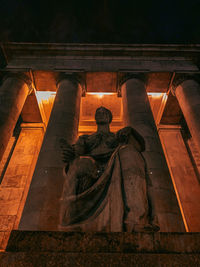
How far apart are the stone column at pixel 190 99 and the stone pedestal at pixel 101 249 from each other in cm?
887

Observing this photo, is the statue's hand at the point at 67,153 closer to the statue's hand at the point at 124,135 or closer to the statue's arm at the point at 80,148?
the statue's arm at the point at 80,148

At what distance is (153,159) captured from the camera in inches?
336

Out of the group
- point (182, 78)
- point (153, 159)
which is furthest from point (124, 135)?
point (182, 78)

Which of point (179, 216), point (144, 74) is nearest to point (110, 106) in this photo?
point (144, 74)

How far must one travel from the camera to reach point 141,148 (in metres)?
4.91

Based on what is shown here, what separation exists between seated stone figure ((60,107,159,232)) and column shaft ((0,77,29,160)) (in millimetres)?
7134

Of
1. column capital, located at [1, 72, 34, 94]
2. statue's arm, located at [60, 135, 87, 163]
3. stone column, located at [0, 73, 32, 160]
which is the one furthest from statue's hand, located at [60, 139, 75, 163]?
column capital, located at [1, 72, 34, 94]

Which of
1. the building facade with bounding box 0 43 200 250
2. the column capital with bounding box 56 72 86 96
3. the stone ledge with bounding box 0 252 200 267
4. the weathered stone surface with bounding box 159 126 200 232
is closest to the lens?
the stone ledge with bounding box 0 252 200 267

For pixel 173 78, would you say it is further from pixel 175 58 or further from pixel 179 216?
pixel 179 216

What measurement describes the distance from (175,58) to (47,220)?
45.9 ft

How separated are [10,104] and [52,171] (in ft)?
18.5

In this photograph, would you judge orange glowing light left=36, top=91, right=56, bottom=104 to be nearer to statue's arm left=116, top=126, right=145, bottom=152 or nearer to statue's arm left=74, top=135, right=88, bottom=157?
statue's arm left=74, top=135, right=88, bottom=157

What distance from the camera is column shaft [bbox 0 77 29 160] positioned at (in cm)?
1035

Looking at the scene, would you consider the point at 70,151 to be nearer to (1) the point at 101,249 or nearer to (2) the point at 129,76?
(1) the point at 101,249
